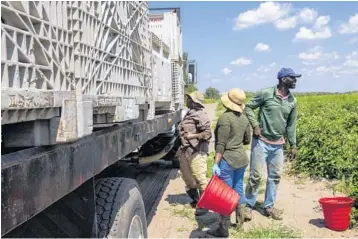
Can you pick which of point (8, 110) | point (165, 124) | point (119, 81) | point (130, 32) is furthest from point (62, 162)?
point (165, 124)

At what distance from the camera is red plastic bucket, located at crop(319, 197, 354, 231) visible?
505 centimetres

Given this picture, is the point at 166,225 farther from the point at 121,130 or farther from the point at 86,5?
the point at 86,5

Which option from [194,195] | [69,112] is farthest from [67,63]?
[194,195]

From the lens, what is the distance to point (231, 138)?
16.5 ft

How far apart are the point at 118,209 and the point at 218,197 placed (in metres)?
1.89

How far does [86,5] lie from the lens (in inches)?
94.5

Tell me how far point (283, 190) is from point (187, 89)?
13.2ft

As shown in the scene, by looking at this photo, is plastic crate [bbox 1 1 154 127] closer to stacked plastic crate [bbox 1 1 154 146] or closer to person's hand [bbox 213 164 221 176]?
stacked plastic crate [bbox 1 1 154 146]

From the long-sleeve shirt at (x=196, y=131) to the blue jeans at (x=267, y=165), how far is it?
64 cm

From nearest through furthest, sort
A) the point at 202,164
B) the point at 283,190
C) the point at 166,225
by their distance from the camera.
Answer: the point at 166,225, the point at 202,164, the point at 283,190

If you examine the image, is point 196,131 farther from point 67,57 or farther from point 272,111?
point 67,57

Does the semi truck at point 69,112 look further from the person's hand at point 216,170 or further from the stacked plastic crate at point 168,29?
the stacked plastic crate at point 168,29

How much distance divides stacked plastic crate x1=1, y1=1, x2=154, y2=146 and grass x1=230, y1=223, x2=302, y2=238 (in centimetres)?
249

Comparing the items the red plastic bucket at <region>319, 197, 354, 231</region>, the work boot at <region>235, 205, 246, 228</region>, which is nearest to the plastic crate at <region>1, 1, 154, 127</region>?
the work boot at <region>235, 205, 246, 228</region>
